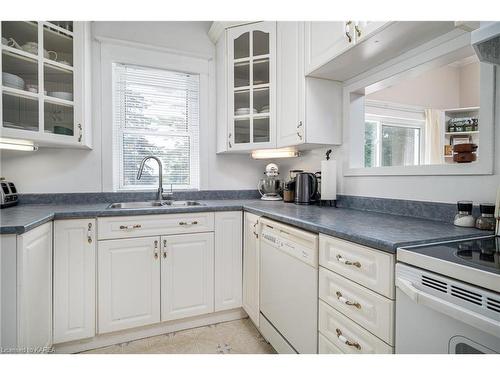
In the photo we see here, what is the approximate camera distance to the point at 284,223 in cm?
153

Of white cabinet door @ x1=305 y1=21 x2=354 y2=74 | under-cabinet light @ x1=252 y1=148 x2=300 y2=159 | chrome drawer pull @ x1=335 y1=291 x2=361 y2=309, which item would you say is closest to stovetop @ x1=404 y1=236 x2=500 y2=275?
chrome drawer pull @ x1=335 y1=291 x2=361 y2=309

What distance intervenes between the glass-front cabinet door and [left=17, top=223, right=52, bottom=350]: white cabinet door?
1.52 m

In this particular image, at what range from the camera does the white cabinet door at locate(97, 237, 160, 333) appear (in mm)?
1735

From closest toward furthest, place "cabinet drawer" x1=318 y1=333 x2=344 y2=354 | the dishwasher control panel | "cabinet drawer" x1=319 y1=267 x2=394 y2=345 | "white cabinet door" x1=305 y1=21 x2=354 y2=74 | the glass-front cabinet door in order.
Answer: "cabinet drawer" x1=319 y1=267 x2=394 y2=345 < "cabinet drawer" x1=318 y1=333 x2=344 y2=354 < the dishwasher control panel < "white cabinet door" x1=305 y1=21 x2=354 y2=74 < the glass-front cabinet door

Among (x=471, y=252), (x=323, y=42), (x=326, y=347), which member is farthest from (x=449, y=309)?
(x=323, y=42)

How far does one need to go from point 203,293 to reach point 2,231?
1272 millimetres

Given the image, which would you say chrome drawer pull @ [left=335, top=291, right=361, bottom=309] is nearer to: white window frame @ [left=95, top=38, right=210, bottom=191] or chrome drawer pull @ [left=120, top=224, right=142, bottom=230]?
chrome drawer pull @ [left=120, top=224, right=142, bottom=230]

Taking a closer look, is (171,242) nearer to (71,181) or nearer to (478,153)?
(71,181)

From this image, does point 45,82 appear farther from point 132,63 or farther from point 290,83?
point 290,83

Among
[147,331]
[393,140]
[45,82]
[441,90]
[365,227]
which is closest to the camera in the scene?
[365,227]

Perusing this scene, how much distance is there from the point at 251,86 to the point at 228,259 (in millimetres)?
1485

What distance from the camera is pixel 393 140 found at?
3.02m

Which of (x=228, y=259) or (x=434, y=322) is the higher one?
(x=434, y=322)

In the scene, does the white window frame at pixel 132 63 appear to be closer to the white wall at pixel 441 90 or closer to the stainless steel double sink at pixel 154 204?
the stainless steel double sink at pixel 154 204
